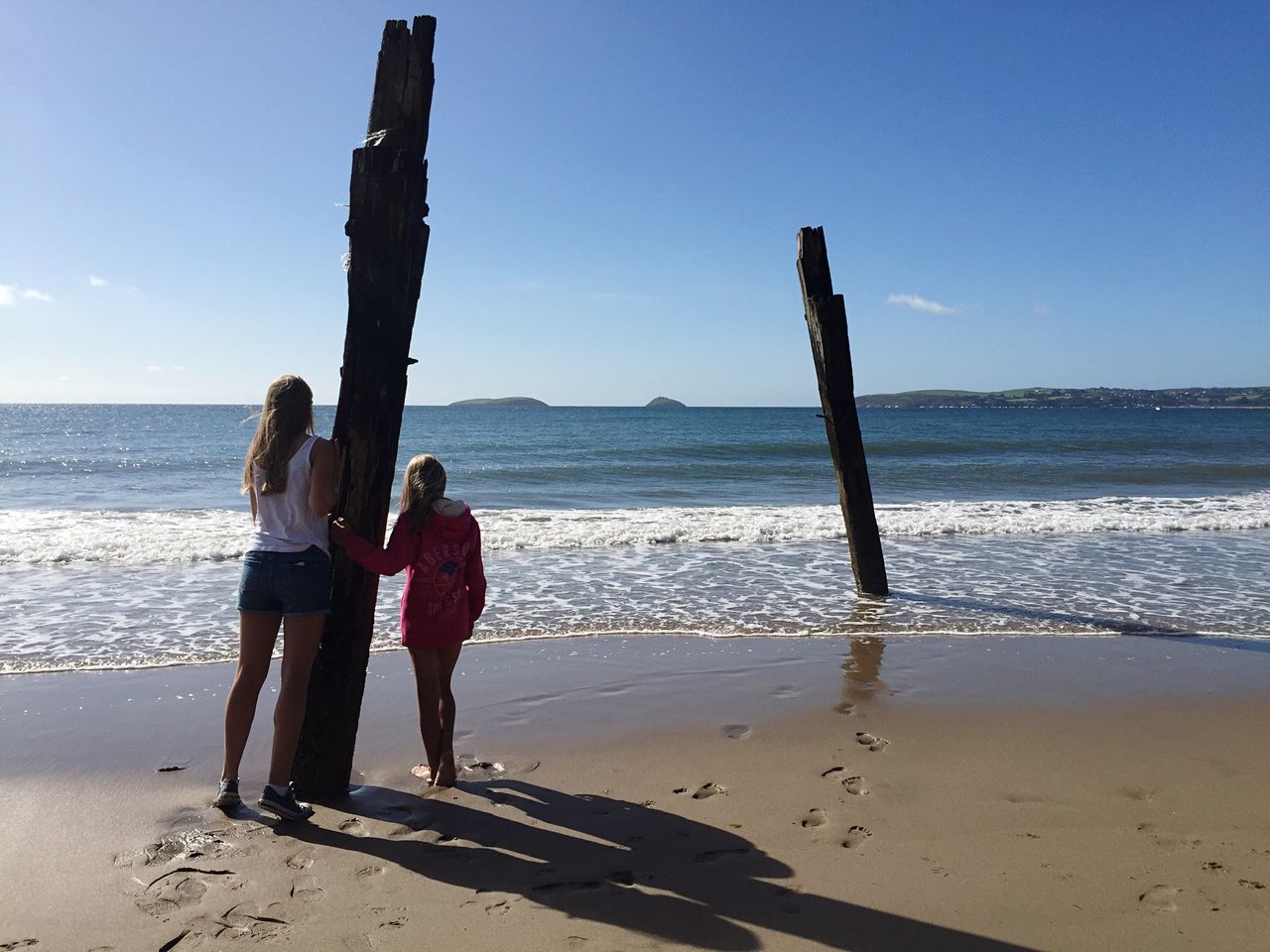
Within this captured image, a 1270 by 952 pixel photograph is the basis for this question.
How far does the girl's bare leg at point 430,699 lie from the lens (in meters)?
4.33

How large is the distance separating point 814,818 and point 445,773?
1.78m

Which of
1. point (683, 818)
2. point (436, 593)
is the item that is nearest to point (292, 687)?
point (436, 593)

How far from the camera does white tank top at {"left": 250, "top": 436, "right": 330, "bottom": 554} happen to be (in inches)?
148

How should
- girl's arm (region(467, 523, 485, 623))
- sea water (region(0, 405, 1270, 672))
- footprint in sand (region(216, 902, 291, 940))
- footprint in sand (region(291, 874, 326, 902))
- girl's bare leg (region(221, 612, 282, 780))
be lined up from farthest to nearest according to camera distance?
sea water (region(0, 405, 1270, 672)) < girl's arm (region(467, 523, 485, 623)) < girl's bare leg (region(221, 612, 282, 780)) < footprint in sand (region(291, 874, 326, 902)) < footprint in sand (region(216, 902, 291, 940))

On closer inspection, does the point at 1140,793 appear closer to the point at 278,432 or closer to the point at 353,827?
the point at 353,827

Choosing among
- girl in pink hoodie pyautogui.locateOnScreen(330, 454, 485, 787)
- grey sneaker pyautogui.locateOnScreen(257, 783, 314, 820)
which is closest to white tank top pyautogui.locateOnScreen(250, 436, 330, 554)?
girl in pink hoodie pyautogui.locateOnScreen(330, 454, 485, 787)

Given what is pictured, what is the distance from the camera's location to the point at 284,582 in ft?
12.4

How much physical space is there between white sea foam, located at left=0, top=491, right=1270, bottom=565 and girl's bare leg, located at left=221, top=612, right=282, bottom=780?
7.67 metres

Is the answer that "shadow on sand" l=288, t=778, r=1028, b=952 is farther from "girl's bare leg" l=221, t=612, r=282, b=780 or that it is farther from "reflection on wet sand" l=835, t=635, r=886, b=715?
"reflection on wet sand" l=835, t=635, r=886, b=715

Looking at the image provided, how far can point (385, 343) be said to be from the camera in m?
4.08

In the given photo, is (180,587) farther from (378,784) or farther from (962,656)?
(962,656)

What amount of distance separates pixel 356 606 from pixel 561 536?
340 inches

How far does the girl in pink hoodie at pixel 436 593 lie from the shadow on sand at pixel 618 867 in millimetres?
344

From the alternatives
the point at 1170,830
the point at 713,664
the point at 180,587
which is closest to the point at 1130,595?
the point at 713,664
